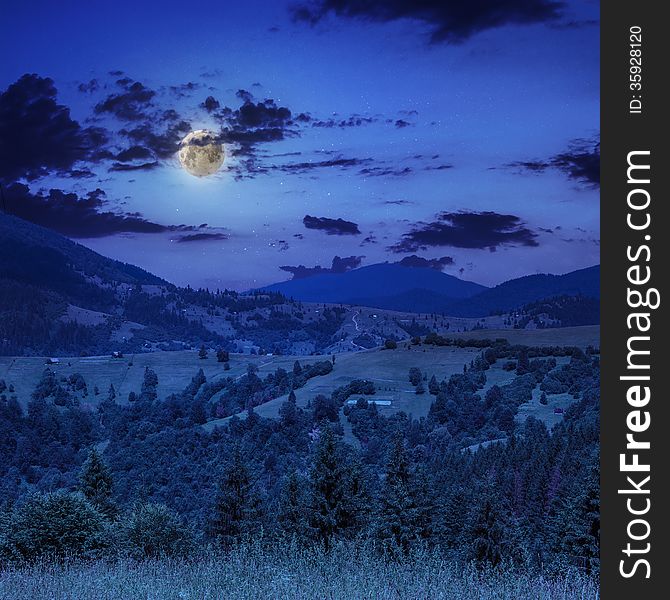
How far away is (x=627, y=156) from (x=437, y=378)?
15327 cm

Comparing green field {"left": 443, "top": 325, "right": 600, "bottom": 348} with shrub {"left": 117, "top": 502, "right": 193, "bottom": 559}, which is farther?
green field {"left": 443, "top": 325, "right": 600, "bottom": 348}

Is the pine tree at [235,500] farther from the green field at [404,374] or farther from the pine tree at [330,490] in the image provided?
the green field at [404,374]

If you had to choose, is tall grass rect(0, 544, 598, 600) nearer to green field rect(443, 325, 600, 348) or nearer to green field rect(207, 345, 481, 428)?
green field rect(207, 345, 481, 428)

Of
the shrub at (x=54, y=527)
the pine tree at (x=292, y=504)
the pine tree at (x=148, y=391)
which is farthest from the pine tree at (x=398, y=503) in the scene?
the pine tree at (x=148, y=391)

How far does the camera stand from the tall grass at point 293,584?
9352 mm

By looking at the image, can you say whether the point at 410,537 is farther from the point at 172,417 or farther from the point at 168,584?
the point at 172,417

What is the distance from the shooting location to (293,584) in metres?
9.73

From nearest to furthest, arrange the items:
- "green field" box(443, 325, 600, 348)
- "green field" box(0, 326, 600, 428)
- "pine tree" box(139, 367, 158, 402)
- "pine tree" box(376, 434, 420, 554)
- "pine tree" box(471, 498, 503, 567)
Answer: "pine tree" box(376, 434, 420, 554)
"pine tree" box(471, 498, 503, 567)
"green field" box(0, 326, 600, 428)
"green field" box(443, 325, 600, 348)
"pine tree" box(139, 367, 158, 402)

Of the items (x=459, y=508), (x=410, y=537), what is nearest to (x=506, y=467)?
(x=459, y=508)

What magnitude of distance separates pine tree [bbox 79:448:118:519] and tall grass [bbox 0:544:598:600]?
42.5m

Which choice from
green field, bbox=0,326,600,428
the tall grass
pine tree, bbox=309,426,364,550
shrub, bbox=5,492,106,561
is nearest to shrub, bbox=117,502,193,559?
shrub, bbox=5,492,106,561

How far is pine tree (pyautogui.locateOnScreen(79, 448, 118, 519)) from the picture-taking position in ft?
171

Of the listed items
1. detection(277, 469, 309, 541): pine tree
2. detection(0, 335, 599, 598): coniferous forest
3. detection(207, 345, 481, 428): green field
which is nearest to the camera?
detection(0, 335, 599, 598): coniferous forest

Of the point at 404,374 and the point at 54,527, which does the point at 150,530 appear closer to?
the point at 54,527
